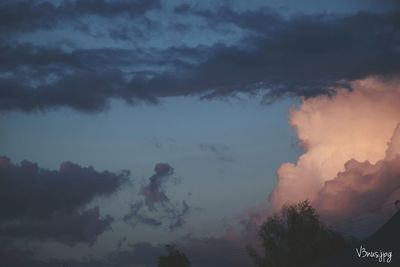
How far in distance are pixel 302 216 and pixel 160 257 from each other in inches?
1204

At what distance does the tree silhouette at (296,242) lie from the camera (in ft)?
223

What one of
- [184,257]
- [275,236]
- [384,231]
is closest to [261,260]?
Answer: [275,236]

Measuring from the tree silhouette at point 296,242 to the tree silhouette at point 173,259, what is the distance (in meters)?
20.6

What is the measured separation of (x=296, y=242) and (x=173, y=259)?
28.4 m

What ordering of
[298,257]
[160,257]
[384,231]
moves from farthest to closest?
[160,257] < [298,257] < [384,231]

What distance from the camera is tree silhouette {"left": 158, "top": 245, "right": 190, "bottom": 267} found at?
297 feet

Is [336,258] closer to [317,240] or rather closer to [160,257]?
[317,240]

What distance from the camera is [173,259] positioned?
90.8 metres

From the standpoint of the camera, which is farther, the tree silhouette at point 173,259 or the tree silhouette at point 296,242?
the tree silhouette at point 173,259

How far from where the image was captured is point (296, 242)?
70.2 m

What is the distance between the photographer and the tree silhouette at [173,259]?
90562 millimetres

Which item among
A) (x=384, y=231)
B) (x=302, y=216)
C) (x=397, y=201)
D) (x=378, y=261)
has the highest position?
(x=302, y=216)

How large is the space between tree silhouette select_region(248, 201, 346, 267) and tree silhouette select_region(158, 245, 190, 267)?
20644 mm

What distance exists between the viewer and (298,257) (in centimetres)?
6775
